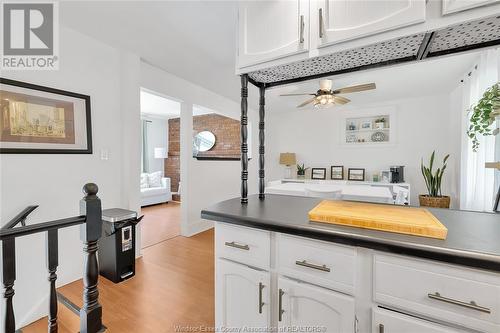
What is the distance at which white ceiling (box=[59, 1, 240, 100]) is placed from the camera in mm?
1722

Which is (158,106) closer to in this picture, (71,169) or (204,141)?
(204,141)

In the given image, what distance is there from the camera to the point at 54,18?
186 centimetres

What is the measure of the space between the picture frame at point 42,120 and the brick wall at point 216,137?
3.43m

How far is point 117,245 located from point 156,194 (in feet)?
12.6

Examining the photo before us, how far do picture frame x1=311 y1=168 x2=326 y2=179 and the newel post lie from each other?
4.66 m

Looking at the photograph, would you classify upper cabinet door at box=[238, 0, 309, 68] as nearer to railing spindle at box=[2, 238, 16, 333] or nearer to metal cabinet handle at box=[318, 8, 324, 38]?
metal cabinet handle at box=[318, 8, 324, 38]

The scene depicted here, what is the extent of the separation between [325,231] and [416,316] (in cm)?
37

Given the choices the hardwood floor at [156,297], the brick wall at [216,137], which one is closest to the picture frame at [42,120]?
the hardwood floor at [156,297]

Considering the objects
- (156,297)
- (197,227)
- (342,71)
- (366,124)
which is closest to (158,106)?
(197,227)

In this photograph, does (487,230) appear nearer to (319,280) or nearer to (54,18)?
(319,280)

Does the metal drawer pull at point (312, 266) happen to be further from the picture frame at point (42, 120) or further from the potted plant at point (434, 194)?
the potted plant at point (434, 194)

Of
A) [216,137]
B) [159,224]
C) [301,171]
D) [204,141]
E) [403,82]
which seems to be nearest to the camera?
[403,82]

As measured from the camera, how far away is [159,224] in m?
4.16

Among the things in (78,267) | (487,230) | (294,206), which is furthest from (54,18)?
(487,230)
